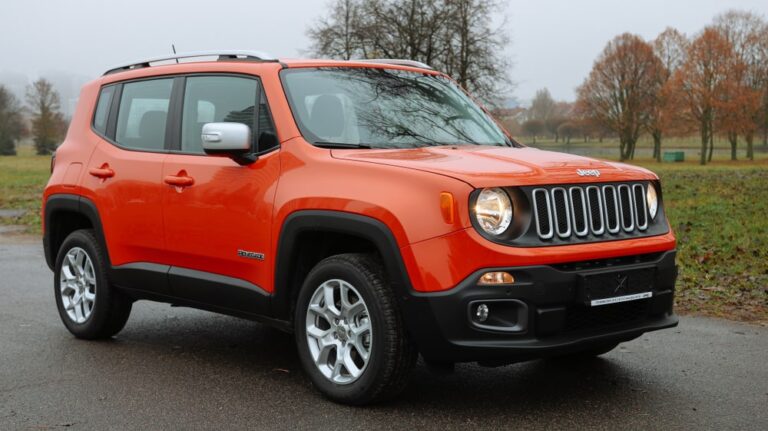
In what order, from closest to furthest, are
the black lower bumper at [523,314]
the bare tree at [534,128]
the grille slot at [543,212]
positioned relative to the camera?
1. the black lower bumper at [523,314]
2. the grille slot at [543,212]
3. the bare tree at [534,128]

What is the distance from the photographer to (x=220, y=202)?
5484 mm

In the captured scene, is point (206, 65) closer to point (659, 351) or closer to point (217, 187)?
point (217, 187)

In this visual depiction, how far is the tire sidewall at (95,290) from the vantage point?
6514 millimetres

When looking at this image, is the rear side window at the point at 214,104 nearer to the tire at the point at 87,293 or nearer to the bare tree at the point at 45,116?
the tire at the point at 87,293

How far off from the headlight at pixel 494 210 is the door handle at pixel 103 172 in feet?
9.76

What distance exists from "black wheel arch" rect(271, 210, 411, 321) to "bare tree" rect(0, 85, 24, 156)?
95.5 m

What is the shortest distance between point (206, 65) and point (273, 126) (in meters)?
0.89

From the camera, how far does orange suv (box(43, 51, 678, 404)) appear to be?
4461mm

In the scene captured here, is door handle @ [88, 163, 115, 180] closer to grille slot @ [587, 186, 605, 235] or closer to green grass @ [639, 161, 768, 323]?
grille slot @ [587, 186, 605, 235]

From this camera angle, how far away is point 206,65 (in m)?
5.97

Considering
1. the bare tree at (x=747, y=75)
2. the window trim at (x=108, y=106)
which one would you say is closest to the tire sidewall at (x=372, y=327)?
the window trim at (x=108, y=106)

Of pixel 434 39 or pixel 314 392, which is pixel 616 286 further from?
pixel 434 39

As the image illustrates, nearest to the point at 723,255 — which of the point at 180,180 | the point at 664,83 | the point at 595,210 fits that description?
the point at 595,210

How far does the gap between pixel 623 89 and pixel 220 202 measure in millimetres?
74919
